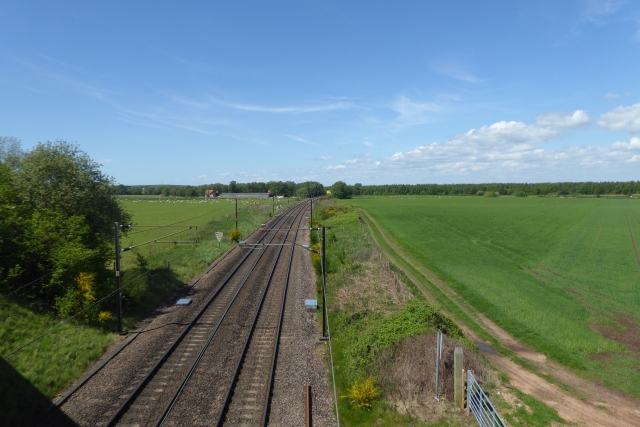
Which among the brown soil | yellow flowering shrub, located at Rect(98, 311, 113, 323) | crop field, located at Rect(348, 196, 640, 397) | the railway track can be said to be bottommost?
the brown soil

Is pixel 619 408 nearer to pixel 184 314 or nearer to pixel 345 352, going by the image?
pixel 345 352

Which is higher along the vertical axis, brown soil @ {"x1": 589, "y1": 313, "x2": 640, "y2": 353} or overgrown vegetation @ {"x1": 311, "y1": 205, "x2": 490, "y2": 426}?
overgrown vegetation @ {"x1": 311, "y1": 205, "x2": 490, "y2": 426}

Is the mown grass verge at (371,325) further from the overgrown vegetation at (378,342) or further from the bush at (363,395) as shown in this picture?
the bush at (363,395)

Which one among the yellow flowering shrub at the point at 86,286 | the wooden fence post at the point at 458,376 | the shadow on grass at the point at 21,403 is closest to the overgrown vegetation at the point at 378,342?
the wooden fence post at the point at 458,376

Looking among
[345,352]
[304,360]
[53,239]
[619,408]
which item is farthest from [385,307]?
[53,239]

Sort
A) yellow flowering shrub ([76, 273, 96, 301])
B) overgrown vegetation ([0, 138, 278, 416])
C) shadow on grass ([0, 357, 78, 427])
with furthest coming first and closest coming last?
yellow flowering shrub ([76, 273, 96, 301]) < overgrown vegetation ([0, 138, 278, 416]) < shadow on grass ([0, 357, 78, 427])

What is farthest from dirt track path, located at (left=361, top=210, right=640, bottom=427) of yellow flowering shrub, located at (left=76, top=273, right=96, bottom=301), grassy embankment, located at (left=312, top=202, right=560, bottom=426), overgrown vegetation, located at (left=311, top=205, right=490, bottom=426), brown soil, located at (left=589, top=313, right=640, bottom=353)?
yellow flowering shrub, located at (left=76, top=273, right=96, bottom=301)

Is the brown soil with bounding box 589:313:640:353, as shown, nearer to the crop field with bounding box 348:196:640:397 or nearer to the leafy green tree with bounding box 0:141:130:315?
the crop field with bounding box 348:196:640:397

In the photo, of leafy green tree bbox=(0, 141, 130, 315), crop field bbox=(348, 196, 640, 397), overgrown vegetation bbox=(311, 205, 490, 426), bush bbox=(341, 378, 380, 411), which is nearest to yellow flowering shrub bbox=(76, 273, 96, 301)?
leafy green tree bbox=(0, 141, 130, 315)

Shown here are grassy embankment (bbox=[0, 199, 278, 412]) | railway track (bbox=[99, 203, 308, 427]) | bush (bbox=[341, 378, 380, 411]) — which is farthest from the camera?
grassy embankment (bbox=[0, 199, 278, 412])

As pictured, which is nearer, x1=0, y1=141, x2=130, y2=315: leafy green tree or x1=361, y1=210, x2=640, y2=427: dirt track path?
x1=361, y1=210, x2=640, y2=427: dirt track path
